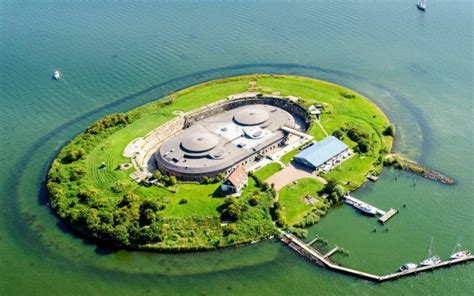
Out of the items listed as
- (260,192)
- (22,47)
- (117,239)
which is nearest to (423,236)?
(260,192)

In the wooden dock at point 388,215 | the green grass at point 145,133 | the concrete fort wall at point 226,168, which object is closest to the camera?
the wooden dock at point 388,215

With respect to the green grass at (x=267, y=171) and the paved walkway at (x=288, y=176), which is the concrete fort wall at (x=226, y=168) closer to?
the green grass at (x=267, y=171)

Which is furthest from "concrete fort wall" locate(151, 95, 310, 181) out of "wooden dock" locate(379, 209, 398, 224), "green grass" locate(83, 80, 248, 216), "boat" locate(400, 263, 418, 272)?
"boat" locate(400, 263, 418, 272)

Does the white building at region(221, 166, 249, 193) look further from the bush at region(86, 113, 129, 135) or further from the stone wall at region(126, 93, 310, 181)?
the bush at region(86, 113, 129, 135)

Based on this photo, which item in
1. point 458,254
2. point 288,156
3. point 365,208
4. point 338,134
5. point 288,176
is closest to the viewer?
Answer: point 458,254

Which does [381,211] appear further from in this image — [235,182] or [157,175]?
[157,175]

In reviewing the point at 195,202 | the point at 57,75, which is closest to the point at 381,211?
the point at 195,202

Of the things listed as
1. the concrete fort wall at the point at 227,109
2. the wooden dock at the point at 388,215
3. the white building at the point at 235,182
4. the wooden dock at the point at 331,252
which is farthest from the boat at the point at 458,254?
the concrete fort wall at the point at 227,109
